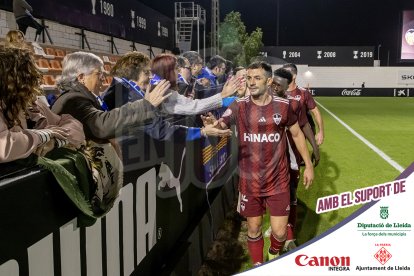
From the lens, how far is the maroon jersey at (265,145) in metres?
4.50

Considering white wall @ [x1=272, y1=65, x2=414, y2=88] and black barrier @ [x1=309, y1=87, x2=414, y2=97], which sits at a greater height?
white wall @ [x1=272, y1=65, x2=414, y2=88]

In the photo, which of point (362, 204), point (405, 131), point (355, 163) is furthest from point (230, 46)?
point (362, 204)

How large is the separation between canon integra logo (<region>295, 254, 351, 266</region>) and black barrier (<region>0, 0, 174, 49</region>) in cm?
890

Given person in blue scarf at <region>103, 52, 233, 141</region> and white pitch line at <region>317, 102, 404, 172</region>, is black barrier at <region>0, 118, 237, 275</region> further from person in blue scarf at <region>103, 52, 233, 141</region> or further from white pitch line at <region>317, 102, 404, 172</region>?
white pitch line at <region>317, 102, 404, 172</region>

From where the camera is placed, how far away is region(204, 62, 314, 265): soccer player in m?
4.50

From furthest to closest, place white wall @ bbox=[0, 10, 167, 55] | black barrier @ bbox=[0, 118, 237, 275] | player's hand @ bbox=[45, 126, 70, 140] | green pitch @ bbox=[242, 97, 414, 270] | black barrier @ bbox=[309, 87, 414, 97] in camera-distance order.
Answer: black barrier @ bbox=[309, 87, 414, 97] < white wall @ bbox=[0, 10, 167, 55] < green pitch @ bbox=[242, 97, 414, 270] < player's hand @ bbox=[45, 126, 70, 140] < black barrier @ bbox=[0, 118, 237, 275]

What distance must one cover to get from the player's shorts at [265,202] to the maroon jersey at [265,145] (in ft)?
0.18

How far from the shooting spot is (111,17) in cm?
1744

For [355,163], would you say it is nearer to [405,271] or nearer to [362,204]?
[362,204]

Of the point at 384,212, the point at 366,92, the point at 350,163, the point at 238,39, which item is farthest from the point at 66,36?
the point at 238,39

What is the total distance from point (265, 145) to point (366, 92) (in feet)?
132

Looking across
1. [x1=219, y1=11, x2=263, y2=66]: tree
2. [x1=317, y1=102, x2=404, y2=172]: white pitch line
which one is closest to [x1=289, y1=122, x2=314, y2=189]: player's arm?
[x1=317, y1=102, x2=404, y2=172]: white pitch line

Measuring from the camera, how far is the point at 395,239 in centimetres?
544

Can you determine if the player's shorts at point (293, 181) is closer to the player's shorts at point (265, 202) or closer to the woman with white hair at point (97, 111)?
the player's shorts at point (265, 202)
